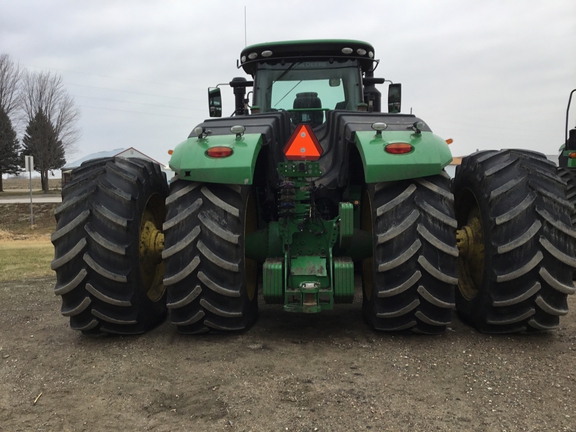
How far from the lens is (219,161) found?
159 inches

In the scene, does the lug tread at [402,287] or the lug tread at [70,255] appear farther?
the lug tread at [70,255]

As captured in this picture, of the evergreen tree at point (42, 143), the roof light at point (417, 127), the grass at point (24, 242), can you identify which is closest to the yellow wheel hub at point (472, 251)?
the roof light at point (417, 127)

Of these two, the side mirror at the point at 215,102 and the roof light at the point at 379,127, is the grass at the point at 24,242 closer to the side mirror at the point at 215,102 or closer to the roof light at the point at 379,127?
the side mirror at the point at 215,102

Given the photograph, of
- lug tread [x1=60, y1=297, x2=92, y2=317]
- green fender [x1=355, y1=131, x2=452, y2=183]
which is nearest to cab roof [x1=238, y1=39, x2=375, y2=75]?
green fender [x1=355, y1=131, x2=452, y2=183]

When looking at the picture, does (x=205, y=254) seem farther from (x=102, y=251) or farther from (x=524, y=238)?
(x=524, y=238)

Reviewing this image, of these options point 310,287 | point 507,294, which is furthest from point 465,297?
point 310,287

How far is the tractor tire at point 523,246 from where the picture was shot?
399 cm

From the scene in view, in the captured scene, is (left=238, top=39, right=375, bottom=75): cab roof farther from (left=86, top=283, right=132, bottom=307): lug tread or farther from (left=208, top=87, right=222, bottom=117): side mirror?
(left=86, top=283, right=132, bottom=307): lug tread

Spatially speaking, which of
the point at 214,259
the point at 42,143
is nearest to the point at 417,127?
the point at 214,259

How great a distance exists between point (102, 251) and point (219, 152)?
1199 mm

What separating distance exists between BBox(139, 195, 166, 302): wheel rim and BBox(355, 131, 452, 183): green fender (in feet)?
6.64

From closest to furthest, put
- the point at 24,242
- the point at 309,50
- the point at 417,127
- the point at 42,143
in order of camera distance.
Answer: the point at 417,127
the point at 309,50
the point at 24,242
the point at 42,143

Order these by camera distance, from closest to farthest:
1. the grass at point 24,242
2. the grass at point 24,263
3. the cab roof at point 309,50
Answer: the cab roof at point 309,50 → the grass at point 24,263 → the grass at point 24,242

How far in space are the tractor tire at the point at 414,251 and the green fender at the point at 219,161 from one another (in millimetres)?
975
